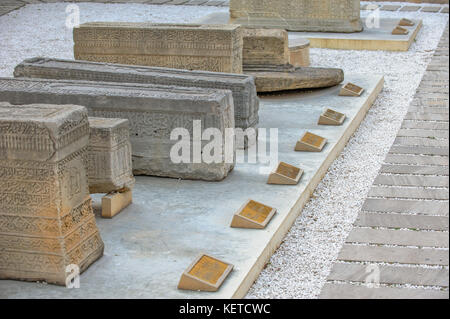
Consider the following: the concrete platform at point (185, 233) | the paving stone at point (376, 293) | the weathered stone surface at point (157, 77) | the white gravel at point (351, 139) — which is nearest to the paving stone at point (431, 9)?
the white gravel at point (351, 139)

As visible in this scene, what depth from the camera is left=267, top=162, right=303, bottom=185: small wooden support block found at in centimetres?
615

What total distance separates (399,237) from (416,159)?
6.44 feet

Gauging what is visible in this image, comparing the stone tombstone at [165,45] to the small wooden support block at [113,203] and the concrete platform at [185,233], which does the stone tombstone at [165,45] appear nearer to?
the concrete platform at [185,233]

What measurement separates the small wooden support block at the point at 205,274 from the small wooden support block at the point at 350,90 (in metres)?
4.98

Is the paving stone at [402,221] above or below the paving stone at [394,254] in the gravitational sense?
above

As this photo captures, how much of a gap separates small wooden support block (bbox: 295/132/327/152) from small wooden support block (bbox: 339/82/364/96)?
6.71ft

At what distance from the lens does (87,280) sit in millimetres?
4551

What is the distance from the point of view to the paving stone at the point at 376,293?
465 cm

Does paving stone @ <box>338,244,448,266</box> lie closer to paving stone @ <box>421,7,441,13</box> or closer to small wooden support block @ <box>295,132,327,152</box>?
small wooden support block @ <box>295,132,327,152</box>

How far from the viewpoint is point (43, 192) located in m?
4.36

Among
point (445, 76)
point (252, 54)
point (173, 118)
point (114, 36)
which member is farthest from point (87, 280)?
point (445, 76)

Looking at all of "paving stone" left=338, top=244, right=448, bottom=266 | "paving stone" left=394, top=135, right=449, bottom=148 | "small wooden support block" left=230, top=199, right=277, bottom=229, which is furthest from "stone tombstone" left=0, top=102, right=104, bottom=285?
"paving stone" left=394, top=135, right=449, bottom=148

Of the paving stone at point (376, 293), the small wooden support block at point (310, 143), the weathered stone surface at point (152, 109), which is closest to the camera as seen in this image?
the paving stone at point (376, 293)

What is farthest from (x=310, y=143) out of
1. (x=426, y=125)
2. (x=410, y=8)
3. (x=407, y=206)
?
(x=410, y=8)
